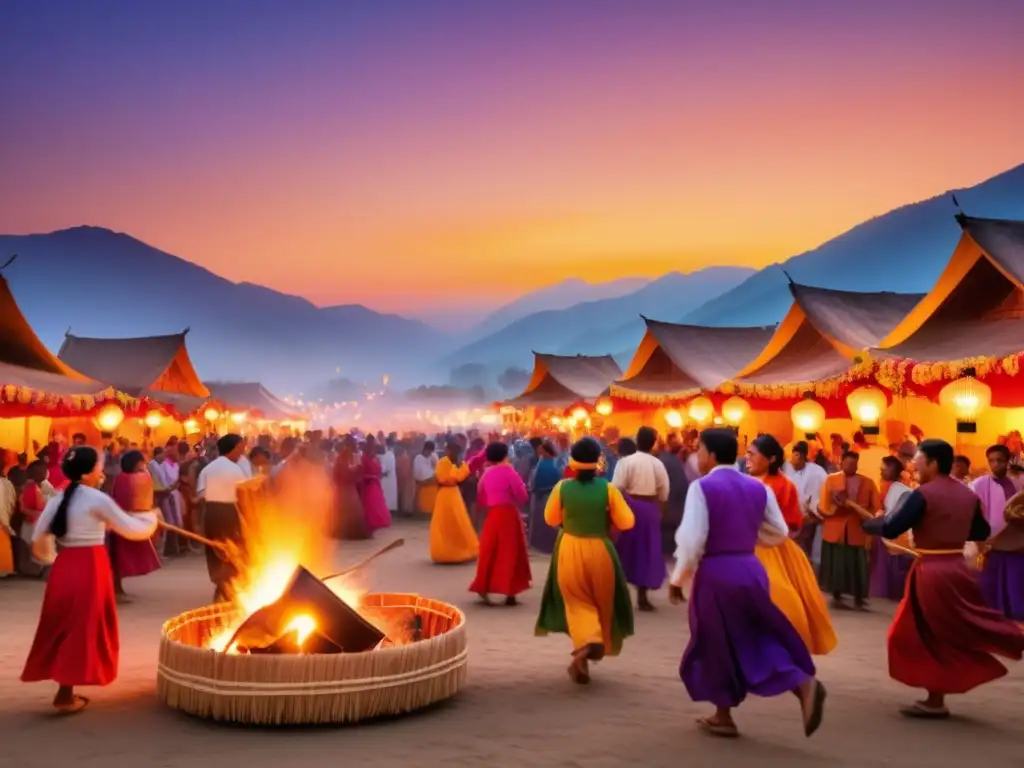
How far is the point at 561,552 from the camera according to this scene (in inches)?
264

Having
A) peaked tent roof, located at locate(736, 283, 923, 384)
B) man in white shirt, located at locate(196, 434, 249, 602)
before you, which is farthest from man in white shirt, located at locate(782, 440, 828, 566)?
peaked tent roof, located at locate(736, 283, 923, 384)

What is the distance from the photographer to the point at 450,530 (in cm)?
1262

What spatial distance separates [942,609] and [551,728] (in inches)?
93.5

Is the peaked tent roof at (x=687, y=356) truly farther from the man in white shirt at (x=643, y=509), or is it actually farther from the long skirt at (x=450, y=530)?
the man in white shirt at (x=643, y=509)

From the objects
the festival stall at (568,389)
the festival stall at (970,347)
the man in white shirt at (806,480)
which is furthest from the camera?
the festival stall at (568,389)

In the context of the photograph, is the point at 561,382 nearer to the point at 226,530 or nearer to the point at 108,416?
the point at 108,416

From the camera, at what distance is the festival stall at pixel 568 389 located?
29281 millimetres

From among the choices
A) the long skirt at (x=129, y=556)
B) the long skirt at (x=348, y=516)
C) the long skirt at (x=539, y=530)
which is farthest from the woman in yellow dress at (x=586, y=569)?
the long skirt at (x=348, y=516)

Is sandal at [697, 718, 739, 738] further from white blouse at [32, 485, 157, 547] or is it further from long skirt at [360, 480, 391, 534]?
long skirt at [360, 480, 391, 534]

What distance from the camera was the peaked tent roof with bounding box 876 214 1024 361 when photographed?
1171 centimetres

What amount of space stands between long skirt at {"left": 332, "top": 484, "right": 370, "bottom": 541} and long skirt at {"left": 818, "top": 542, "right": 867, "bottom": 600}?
8.37 meters

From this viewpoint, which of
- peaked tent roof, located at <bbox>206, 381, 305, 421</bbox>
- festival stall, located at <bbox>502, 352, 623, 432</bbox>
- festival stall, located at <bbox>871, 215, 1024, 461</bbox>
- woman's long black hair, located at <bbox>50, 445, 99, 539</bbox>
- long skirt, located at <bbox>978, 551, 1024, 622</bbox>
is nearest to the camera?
woman's long black hair, located at <bbox>50, 445, 99, 539</bbox>

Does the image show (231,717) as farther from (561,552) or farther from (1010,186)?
(1010,186)

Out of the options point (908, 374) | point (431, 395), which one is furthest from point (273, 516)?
point (431, 395)
